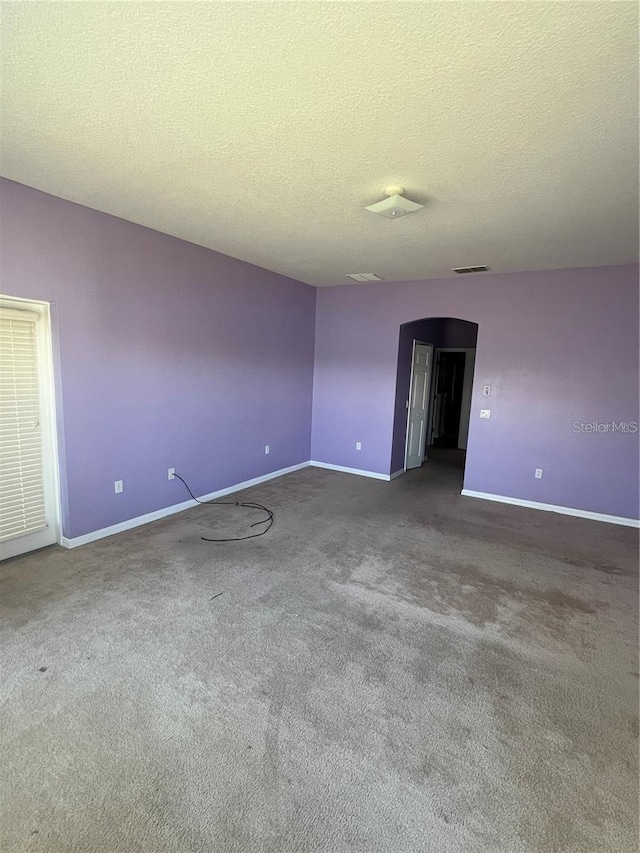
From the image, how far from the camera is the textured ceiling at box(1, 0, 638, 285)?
138 centimetres

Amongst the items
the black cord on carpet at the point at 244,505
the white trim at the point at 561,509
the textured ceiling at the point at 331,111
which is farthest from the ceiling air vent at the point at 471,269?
the black cord on carpet at the point at 244,505

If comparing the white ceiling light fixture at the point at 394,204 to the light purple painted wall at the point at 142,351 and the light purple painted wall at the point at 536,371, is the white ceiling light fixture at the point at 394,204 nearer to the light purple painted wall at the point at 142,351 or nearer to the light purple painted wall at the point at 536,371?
the light purple painted wall at the point at 142,351

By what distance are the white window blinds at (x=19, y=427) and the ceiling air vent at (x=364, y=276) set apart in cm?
348

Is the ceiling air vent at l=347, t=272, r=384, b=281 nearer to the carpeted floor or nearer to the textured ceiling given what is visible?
the textured ceiling

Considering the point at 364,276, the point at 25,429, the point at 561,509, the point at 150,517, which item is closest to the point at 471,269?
the point at 364,276

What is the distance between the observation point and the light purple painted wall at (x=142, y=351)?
9.89 feet

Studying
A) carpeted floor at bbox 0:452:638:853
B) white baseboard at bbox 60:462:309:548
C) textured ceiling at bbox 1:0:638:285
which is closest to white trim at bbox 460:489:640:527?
carpeted floor at bbox 0:452:638:853

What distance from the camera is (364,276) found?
5.17 meters

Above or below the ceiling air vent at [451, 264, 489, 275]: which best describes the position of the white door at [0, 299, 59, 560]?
below

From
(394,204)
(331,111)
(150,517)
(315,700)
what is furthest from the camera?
(150,517)

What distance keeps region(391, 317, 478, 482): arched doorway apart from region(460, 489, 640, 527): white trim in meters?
1.31

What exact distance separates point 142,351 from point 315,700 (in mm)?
3119

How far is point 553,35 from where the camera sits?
139 centimetres

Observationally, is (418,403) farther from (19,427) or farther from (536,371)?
(19,427)
